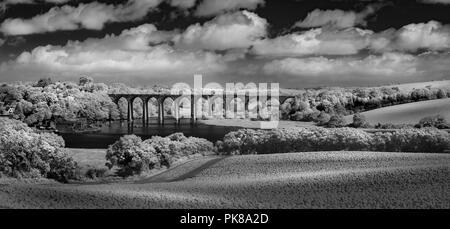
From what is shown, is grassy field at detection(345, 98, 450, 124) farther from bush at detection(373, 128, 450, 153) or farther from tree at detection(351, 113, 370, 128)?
bush at detection(373, 128, 450, 153)

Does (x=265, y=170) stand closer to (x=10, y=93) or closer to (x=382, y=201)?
(x=382, y=201)

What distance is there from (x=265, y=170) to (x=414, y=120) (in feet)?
352

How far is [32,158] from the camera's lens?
7350 centimetres

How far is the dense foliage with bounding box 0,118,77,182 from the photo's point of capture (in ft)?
234

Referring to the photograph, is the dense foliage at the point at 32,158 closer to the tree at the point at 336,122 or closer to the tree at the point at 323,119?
the tree at the point at 336,122

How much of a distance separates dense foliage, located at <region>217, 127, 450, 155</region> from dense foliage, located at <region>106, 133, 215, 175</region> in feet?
21.0

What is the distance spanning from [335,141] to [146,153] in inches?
1155

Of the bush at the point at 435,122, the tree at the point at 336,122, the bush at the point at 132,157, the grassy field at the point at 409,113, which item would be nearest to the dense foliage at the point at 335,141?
the bush at the point at 132,157

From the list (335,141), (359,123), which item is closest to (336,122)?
(359,123)

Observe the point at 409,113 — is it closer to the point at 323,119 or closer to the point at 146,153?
the point at 323,119

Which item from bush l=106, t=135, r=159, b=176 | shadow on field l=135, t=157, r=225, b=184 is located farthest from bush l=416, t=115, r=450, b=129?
bush l=106, t=135, r=159, b=176

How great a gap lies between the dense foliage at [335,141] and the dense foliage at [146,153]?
21.0 ft

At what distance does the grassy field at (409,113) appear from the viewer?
6294 inches
